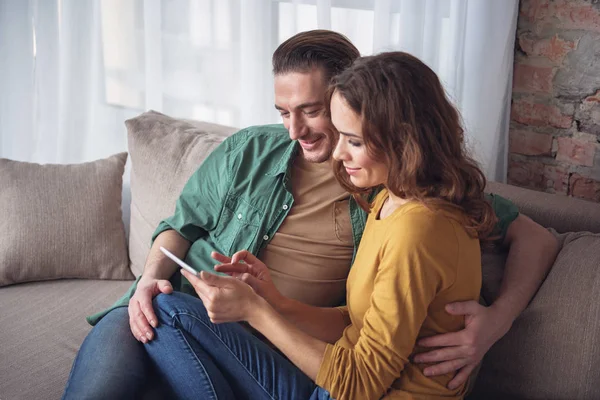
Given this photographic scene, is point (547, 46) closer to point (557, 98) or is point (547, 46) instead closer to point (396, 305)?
point (557, 98)

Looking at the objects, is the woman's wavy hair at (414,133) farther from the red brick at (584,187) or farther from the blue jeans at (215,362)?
the red brick at (584,187)

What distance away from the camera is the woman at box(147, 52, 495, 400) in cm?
124

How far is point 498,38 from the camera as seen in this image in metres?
2.02

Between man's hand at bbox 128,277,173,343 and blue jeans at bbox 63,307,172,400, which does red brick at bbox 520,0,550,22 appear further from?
blue jeans at bbox 63,307,172,400

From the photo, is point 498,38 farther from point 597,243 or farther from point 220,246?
point 220,246

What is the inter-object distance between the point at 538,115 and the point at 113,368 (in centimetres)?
136

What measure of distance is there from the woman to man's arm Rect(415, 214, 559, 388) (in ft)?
0.08

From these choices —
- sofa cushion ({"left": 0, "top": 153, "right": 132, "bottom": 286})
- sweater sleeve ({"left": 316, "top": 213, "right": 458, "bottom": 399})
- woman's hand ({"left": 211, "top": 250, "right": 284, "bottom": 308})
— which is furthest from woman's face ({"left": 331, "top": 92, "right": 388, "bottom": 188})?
sofa cushion ({"left": 0, "top": 153, "right": 132, "bottom": 286})

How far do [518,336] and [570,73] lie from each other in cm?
84

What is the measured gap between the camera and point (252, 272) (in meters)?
1.58

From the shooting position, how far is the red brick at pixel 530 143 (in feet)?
6.87

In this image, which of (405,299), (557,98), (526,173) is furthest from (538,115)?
(405,299)

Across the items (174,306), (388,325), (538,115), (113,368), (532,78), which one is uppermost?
(532,78)

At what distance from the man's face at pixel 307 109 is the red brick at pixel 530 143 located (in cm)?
78
